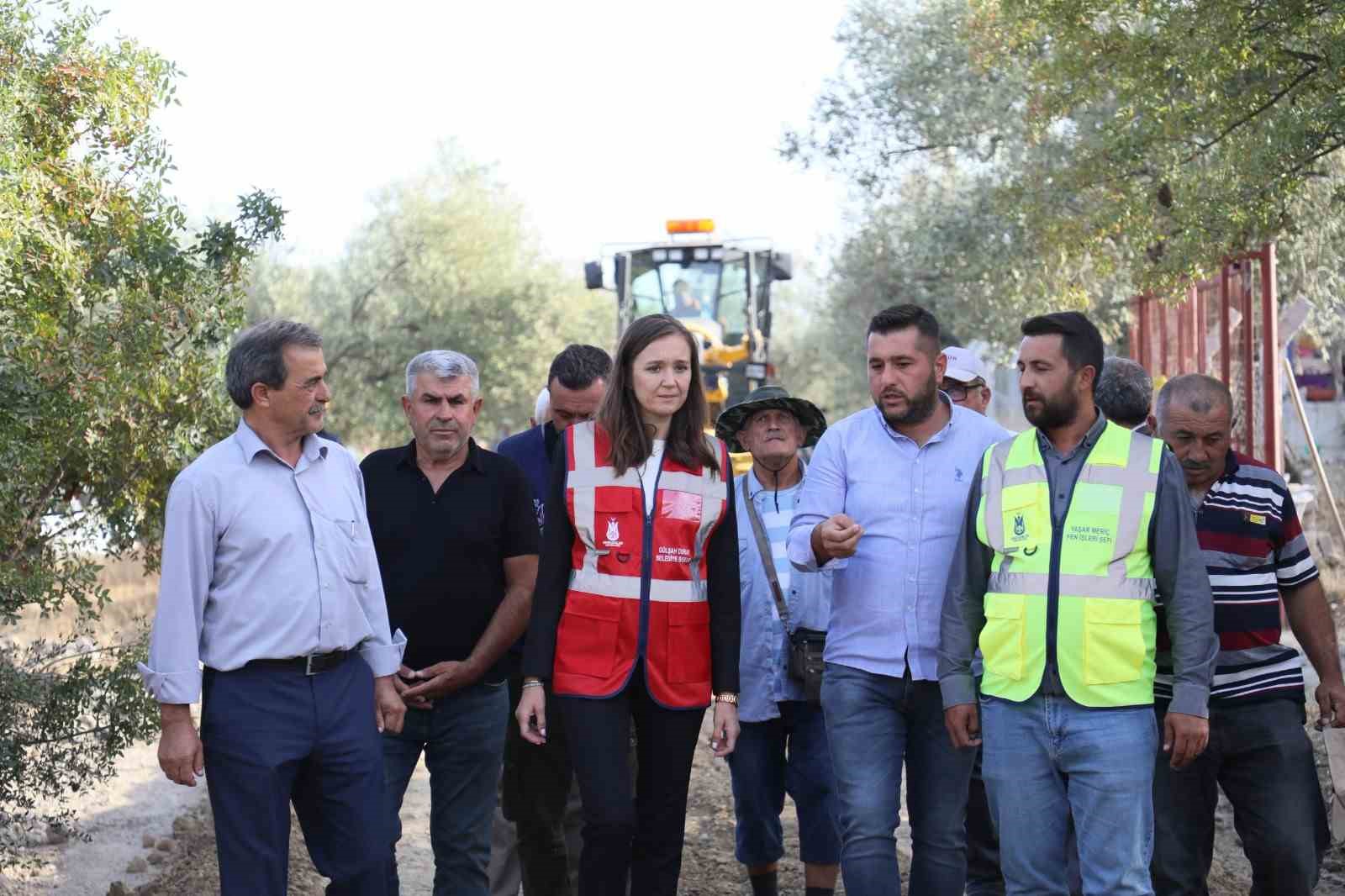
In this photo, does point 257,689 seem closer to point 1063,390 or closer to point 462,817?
point 462,817

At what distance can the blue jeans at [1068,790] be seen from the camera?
4.30m

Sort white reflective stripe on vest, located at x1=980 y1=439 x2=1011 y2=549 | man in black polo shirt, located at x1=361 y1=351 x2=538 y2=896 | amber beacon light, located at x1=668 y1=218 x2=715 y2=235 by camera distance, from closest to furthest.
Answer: white reflective stripe on vest, located at x1=980 y1=439 x2=1011 y2=549 < man in black polo shirt, located at x1=361 y1=351 x2=538 y2=896 < amber beacon light, located at x1=668 y1=218 x2=715 y2=235

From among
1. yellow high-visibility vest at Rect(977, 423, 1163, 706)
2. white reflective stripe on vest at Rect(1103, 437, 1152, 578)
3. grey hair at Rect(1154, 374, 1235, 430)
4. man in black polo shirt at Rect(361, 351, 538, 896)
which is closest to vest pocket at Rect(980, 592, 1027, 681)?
yellow high-visibility vest at Rect(977, 423, 1163, 706)

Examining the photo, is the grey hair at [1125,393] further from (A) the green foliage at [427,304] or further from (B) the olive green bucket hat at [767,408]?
(A) the green foliage at [427,304]

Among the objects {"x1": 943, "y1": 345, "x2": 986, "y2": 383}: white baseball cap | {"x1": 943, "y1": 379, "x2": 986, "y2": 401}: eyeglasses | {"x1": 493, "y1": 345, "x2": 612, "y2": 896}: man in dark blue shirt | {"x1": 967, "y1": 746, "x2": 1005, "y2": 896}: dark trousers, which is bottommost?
{"x1": 967, "y1": 746, "x2": 1005, "y2": 896}: dark trousers

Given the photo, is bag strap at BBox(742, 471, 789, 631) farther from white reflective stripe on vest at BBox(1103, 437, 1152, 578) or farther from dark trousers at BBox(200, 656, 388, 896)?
dark trousers at BBox(200, 656, 388, 896)

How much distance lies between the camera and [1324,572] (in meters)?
15.2

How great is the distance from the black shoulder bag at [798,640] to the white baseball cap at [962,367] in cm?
124

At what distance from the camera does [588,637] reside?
4.67m

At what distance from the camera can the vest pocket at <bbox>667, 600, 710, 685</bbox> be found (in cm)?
469

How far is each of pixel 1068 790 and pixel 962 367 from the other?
289 centimetres

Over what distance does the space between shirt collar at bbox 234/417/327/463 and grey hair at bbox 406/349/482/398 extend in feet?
2.59

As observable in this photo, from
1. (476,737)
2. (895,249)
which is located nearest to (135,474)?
(476,737)

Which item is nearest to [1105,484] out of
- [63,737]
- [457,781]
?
[457,781]
